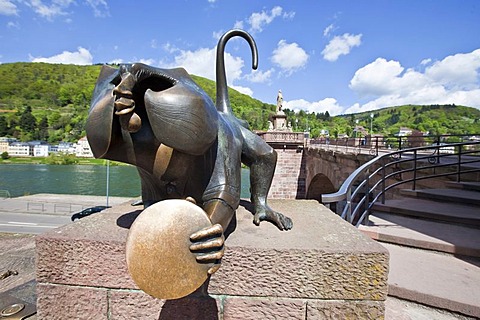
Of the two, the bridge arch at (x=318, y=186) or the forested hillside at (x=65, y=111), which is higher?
the forested hillside at (x=65, y=111)

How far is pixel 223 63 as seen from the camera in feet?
6.98

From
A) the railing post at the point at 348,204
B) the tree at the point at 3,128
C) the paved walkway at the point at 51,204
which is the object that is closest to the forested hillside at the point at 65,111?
the tree at the point at 3,128

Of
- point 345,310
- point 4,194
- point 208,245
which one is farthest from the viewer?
point 4,194

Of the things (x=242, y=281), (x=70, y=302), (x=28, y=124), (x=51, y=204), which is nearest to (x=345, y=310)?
(x=242, y=281)

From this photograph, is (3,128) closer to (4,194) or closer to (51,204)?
(4,194)

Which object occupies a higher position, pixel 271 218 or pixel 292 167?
pixel 271 218

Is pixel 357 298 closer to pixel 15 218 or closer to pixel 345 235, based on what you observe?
pixel 345 235

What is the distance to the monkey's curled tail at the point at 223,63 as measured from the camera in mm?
2053

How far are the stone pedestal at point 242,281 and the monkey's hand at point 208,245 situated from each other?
0.49 metres

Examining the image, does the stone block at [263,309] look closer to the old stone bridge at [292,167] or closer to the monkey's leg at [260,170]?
the monkey's leg at [260,170]

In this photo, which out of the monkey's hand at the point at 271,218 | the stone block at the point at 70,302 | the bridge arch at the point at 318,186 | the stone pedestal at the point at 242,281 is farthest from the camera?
the bridge arch at the point at 318,186

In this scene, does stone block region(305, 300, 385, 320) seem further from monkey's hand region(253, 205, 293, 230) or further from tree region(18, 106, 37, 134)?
tree region(18, 106, 37, 134)

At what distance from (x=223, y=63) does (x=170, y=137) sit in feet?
3.69

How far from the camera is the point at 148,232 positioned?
3.30 ft
